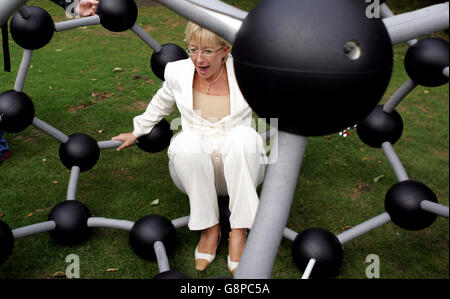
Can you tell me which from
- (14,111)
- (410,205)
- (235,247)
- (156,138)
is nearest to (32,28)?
(14,111)

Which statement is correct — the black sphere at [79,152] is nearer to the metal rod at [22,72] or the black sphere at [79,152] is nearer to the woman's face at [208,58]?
the metal rod at [22,72]

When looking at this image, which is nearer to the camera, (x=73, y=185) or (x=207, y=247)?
(x=207, y=247)

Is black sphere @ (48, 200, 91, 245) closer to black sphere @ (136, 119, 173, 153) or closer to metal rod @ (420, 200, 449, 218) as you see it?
black sphere @ (136, 119, 173, 153)

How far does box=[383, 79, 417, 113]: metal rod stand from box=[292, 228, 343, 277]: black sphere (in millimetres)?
687

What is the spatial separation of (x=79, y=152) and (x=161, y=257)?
65cm

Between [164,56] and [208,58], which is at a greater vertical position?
[208,58]

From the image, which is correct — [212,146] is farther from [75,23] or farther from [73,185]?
[75,23]

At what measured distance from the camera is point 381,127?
178 centimetres

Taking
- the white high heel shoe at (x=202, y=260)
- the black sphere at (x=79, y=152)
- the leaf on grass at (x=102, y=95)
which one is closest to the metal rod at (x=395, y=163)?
the white high heel shoe at (x=202, y=260)

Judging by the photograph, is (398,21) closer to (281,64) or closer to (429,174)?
(281,64)

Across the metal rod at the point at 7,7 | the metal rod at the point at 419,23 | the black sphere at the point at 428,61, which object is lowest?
the black sphere at the point at 428,61

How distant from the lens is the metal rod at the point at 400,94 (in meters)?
1.68

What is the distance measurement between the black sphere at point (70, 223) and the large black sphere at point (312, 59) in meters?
1.21
